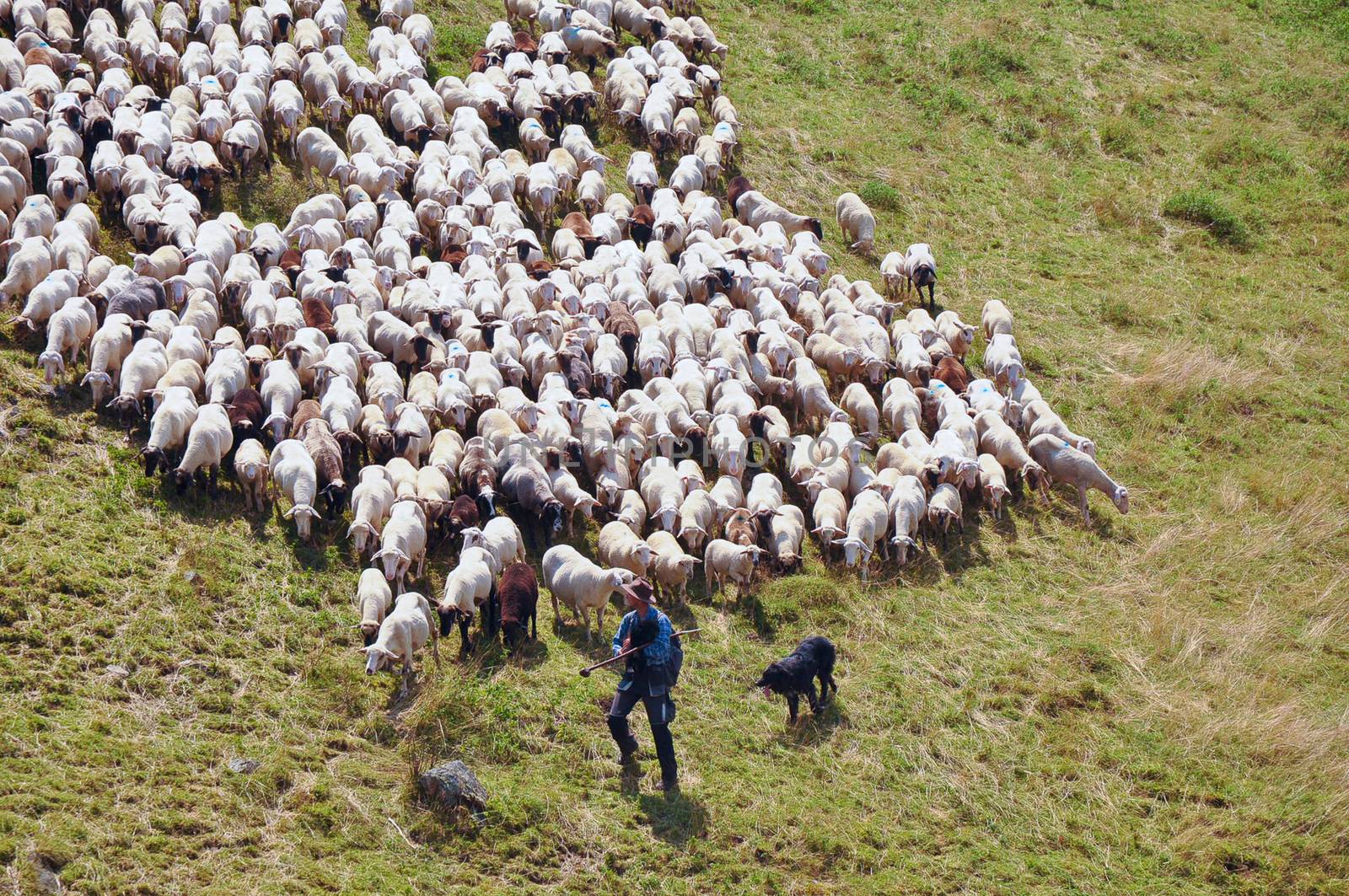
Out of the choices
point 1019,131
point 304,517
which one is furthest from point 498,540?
point 1019,131

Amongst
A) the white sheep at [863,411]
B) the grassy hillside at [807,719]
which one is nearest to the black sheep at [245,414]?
the grassy hillside at [807,719]

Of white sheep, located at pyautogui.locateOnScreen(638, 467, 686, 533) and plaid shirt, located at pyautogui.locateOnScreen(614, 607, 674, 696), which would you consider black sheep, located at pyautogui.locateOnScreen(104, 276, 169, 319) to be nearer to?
white sheep, located at pyautogui.locateOnScreen(638, 467, 686, 533)

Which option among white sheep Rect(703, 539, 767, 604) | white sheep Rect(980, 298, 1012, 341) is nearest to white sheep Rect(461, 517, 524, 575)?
white sheep Rect(703, 539, 767, 604)

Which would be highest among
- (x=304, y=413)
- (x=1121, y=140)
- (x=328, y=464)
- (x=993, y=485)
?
(x=1121, y=140)

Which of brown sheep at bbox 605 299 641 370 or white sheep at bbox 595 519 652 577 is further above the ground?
brown sheep at bbox 605 299 641 370

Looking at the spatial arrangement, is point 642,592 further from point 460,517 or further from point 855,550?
point 855,550

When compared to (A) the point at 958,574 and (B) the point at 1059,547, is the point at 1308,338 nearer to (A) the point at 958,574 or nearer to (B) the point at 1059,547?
(B) the point at 1059,547

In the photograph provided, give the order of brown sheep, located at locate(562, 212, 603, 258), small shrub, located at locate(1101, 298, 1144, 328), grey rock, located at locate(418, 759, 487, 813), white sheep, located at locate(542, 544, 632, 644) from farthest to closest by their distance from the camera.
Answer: small shrub, located at locate(1101, 298, 1144, 328) < brown sheep, located at locate(562, 212, 603, 258) < white sheep, located at locate(542, 544, 632, 644) < grey rock, located at locate(418, 759, 487, 813)
